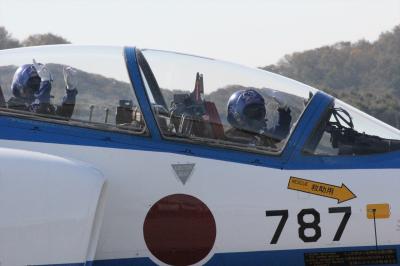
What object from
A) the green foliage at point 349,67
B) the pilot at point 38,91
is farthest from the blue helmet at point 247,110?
the green foliage at point 349,67

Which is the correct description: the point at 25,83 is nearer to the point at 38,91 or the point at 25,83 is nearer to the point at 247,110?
the point at 38,91

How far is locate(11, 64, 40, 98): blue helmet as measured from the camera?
23.2 feet

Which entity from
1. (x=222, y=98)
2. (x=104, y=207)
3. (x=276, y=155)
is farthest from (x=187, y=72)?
(x=104, y=207)

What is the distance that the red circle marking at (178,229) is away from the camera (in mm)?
6531

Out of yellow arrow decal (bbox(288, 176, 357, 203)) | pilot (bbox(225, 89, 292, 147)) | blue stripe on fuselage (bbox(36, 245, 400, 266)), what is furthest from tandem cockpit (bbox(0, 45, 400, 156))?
blue stripe on fuselage (bbox(36, 245, 400, 266))

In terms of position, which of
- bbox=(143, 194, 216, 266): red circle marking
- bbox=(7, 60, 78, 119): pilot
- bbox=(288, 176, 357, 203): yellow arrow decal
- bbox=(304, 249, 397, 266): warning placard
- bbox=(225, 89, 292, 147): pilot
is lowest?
bbox=(304, 249, 397, 266): warning placard

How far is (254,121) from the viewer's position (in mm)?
7051

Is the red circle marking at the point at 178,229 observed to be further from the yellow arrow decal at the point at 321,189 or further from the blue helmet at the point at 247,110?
the blue helmet at the point at 247,110

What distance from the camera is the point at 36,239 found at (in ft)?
20.1

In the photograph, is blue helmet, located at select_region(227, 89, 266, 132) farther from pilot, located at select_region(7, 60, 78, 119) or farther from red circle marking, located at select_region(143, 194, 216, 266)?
pilot, located at select_region(7, 60, 78, 119)

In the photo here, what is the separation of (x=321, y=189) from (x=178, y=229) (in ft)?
3.67

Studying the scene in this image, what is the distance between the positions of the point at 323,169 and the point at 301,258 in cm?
70

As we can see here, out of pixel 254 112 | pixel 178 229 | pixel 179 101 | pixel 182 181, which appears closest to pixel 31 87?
pixel 179 101

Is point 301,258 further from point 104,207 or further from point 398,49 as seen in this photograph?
point 398,49
